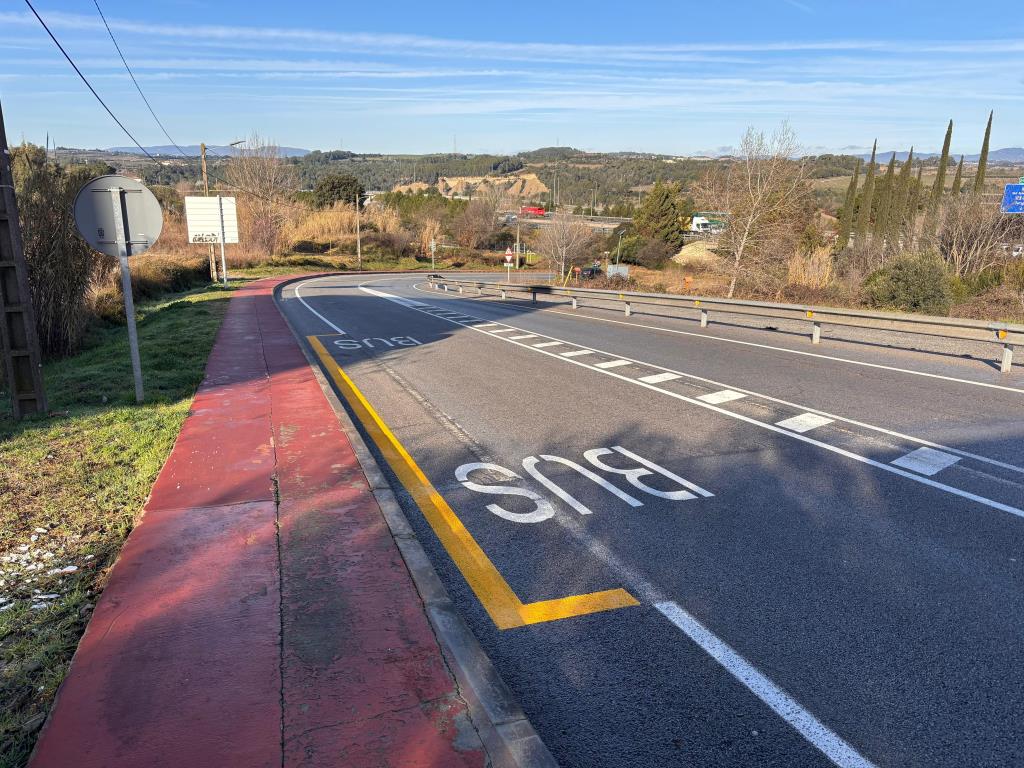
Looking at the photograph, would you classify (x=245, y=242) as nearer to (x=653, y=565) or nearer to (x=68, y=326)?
(x=68, y=326)

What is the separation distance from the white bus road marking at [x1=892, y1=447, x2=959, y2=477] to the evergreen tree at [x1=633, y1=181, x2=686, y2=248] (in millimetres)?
73379

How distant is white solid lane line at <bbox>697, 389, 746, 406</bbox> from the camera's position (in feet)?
32.3

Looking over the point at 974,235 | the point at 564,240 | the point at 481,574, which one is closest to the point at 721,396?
the point at 481,574

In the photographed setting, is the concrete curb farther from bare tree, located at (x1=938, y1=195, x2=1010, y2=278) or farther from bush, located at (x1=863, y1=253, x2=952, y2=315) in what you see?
bare tree, located at (x1=938, y1=195, x2=1010, y2=278)

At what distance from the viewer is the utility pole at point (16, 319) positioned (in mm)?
8203

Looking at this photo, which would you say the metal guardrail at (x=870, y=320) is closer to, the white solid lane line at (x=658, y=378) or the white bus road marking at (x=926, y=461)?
the white solid lane line at (x=658, y=378)

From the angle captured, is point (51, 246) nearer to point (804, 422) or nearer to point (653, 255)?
point (804, 422)

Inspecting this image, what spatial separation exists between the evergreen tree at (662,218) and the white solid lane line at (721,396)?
70.5 meters

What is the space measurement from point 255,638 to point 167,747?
83 cm

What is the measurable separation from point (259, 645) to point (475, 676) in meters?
1.18

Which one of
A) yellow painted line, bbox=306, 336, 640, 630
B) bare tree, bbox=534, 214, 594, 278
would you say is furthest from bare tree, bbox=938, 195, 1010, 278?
bare tree, bbox=534, 214, 594, 278

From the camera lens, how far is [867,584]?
→ 14.7ft

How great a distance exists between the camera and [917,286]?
75.4 feet

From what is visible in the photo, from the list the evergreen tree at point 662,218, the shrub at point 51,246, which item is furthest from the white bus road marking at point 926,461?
the evergreen tree at point 662,218
